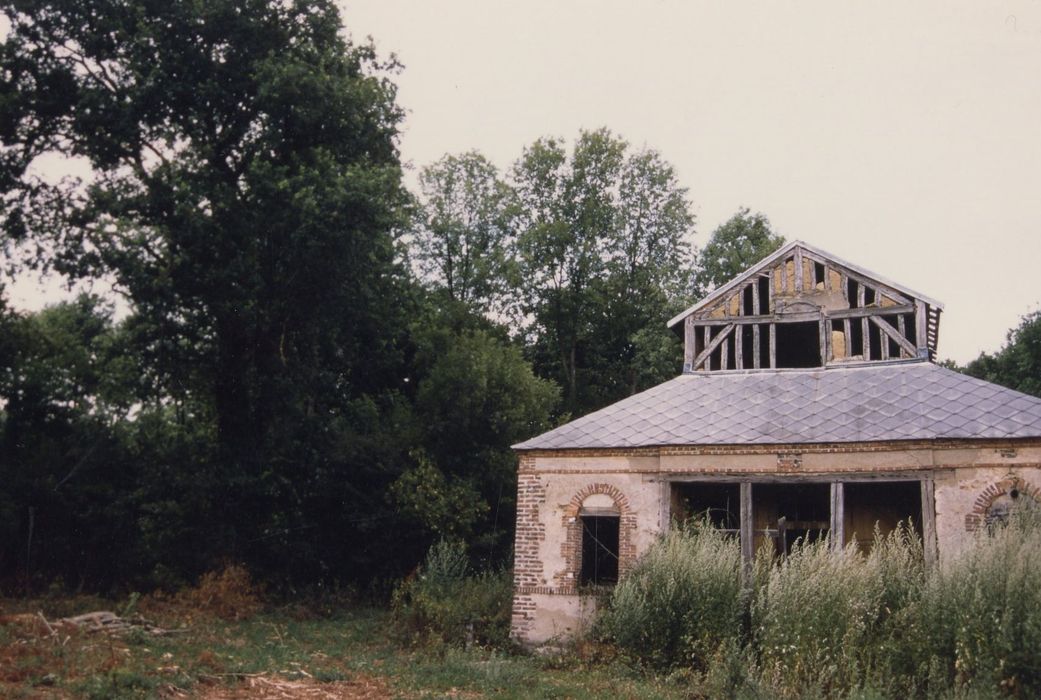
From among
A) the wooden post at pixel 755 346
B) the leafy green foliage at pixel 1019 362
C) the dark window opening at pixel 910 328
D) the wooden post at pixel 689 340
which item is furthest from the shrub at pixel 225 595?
the leafy green foliage at pixel 1019 362

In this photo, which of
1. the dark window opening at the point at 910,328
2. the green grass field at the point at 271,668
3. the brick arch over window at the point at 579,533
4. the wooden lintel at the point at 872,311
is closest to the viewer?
the green grass field at the point at 271,668

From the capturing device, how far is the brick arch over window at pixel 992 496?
15.4 metres

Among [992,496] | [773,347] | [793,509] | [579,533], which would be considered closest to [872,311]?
Answer: [773,347]

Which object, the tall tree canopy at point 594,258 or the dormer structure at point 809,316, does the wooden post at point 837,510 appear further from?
the tall tree canopy at point 594,258

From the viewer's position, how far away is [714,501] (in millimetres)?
19656

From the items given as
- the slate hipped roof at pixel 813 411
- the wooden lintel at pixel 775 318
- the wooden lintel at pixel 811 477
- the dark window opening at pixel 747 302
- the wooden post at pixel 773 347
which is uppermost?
the dark window opening at pixel 747 302

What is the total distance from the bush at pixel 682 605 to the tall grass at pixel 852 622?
0.06 ft

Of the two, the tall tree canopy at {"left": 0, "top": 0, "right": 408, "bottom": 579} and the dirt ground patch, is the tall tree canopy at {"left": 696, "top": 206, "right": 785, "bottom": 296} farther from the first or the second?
the dirt ground patch

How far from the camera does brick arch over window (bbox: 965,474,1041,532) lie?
1539 cm

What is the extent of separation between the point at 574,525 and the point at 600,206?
26.3 m

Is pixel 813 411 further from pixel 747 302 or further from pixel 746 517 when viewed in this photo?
pixel 747 302

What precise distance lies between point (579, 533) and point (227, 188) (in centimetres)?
1186

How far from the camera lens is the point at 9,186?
22312 millimetres

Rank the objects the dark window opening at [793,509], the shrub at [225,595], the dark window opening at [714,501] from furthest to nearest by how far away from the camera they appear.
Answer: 1. the shrub at [225,595]
2. the dark window opening at [793,509]
3. the dark window opening at [714,501]
